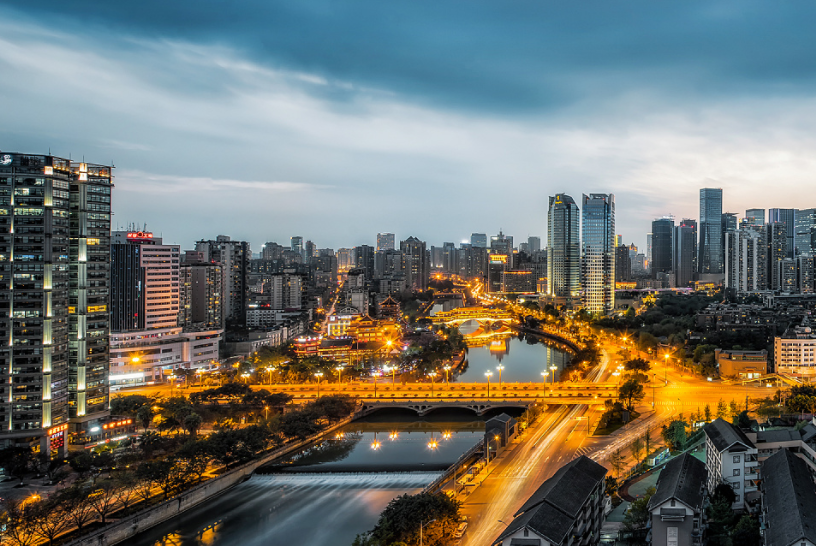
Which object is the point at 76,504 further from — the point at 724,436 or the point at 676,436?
the point at 676,436

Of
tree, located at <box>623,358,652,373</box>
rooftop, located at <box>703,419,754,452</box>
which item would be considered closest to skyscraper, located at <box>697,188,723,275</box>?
tree, located at <box>623,358,652,373</box>

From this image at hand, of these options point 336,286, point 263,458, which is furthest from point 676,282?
point 263,458

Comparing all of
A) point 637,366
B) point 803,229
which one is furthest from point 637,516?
point 803,229

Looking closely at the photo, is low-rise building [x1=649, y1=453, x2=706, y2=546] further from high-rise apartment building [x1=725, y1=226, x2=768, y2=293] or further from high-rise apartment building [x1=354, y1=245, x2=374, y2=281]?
high-rise apartment building [x1=354, y1=245, x2=374, y2=281]

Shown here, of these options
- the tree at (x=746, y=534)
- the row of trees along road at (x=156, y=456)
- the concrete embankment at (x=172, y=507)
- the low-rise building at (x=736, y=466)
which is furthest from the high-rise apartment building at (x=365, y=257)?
the tree at (x=746, y=534)

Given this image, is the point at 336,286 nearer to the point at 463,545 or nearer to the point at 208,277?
the point at 208,277

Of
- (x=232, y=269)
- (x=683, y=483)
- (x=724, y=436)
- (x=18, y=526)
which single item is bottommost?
(x=18, y=526)
